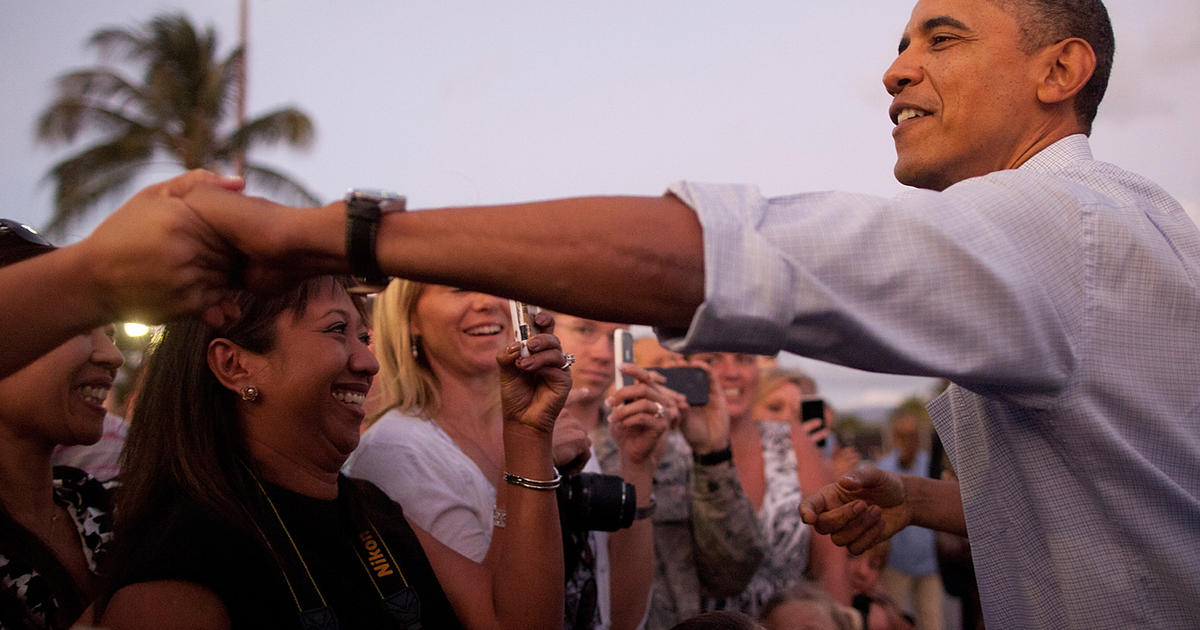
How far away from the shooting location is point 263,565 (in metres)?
2.03

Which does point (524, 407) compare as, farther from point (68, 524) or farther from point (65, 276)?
point (68, 524)

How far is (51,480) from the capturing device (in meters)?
2.62

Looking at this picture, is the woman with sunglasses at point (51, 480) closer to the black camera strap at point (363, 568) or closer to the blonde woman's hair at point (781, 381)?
the black camera strap at point (363, 568)

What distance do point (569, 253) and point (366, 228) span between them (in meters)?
0.33

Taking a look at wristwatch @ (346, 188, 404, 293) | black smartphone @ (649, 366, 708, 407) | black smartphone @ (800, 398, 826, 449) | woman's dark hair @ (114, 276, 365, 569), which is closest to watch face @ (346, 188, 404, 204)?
wristwatch @ (346, 188, 404, 293)

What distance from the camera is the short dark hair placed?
2.02m

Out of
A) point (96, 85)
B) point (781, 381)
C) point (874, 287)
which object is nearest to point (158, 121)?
point (96, 85)

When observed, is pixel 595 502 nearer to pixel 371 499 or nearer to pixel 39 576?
pixel 371 499

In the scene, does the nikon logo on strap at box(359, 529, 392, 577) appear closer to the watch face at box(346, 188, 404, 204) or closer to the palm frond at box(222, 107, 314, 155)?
the watch face at box(346, 188, 404, 204)

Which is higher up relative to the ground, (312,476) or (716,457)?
(312,476)

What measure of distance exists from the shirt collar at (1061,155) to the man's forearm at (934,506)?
994mm

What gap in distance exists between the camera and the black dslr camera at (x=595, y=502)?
2801 millimetres

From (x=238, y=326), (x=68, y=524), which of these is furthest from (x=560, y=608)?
(x=68, y=524)

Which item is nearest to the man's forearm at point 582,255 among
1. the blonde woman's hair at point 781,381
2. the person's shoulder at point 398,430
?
the person's shoulder at point 398,430
